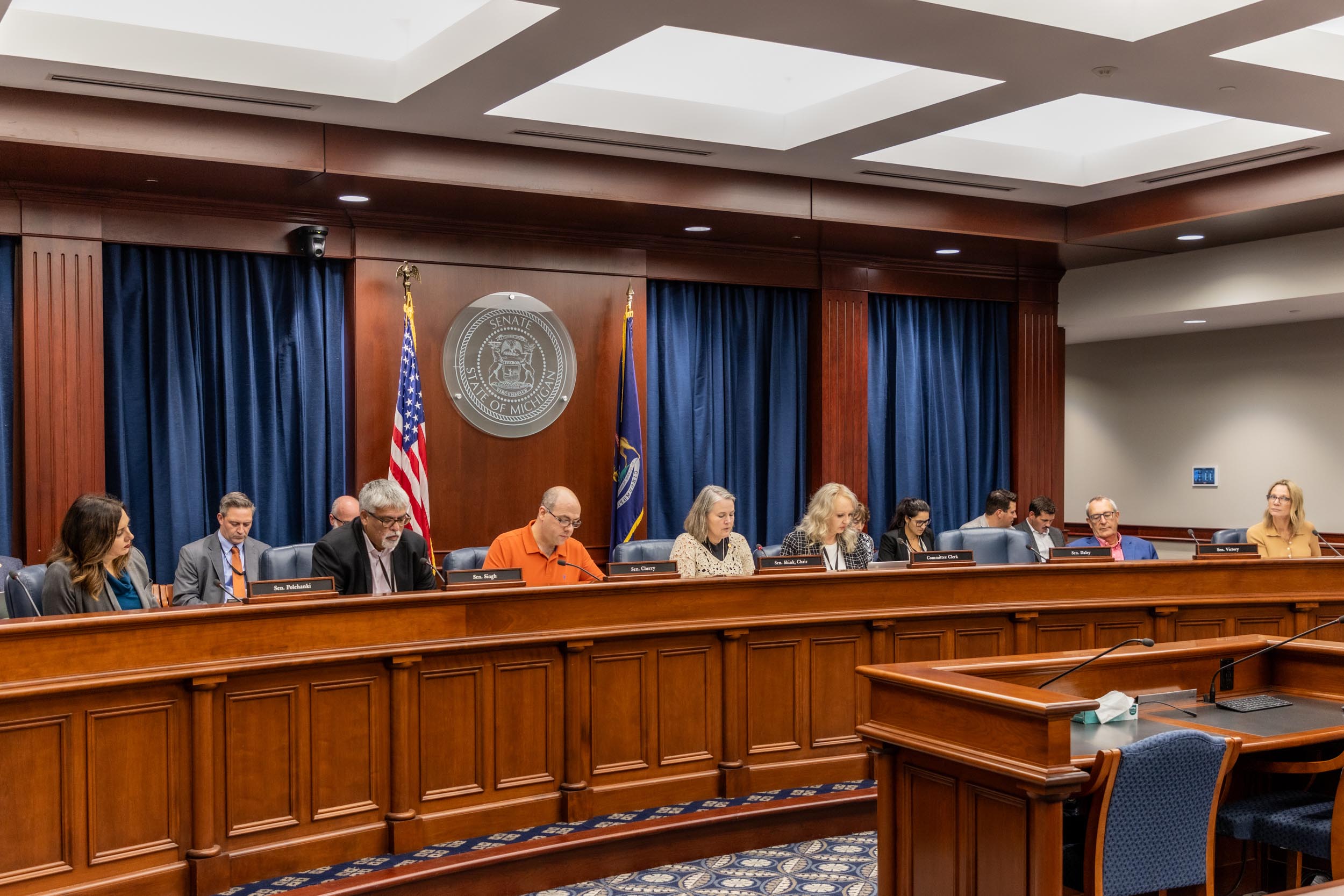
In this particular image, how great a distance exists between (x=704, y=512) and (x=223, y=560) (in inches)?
86.6

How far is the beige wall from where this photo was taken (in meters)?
8.46

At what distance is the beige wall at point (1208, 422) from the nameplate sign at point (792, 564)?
5.10 metres

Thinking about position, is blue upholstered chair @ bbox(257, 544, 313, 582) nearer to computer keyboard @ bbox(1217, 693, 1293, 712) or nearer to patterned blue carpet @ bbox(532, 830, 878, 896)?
patterned blue carpet @ bbox(532, 830, 878, 896)

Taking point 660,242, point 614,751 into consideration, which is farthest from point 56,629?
point 660,242

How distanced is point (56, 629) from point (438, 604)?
3.93 feet

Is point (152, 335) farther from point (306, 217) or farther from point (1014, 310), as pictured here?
point (1014, 310)

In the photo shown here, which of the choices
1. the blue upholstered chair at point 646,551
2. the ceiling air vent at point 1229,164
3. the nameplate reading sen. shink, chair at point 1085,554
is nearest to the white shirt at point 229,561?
the blue upholstered chair at point 646,551

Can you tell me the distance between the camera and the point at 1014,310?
8.52m

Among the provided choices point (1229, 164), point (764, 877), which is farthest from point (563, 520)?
point (1229, 164)

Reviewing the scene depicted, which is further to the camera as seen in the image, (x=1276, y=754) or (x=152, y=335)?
(x=152, y=335)

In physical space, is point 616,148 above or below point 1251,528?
above

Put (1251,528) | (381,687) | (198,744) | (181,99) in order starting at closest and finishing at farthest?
1. (198,744)
2. (381,687)
3. (181,99)
4. (1251,528)

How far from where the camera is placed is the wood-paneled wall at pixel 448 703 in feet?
11.4

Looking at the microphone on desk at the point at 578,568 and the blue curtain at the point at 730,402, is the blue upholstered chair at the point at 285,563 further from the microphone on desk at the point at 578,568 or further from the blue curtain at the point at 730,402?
the blue curtain at the point at 730,402
